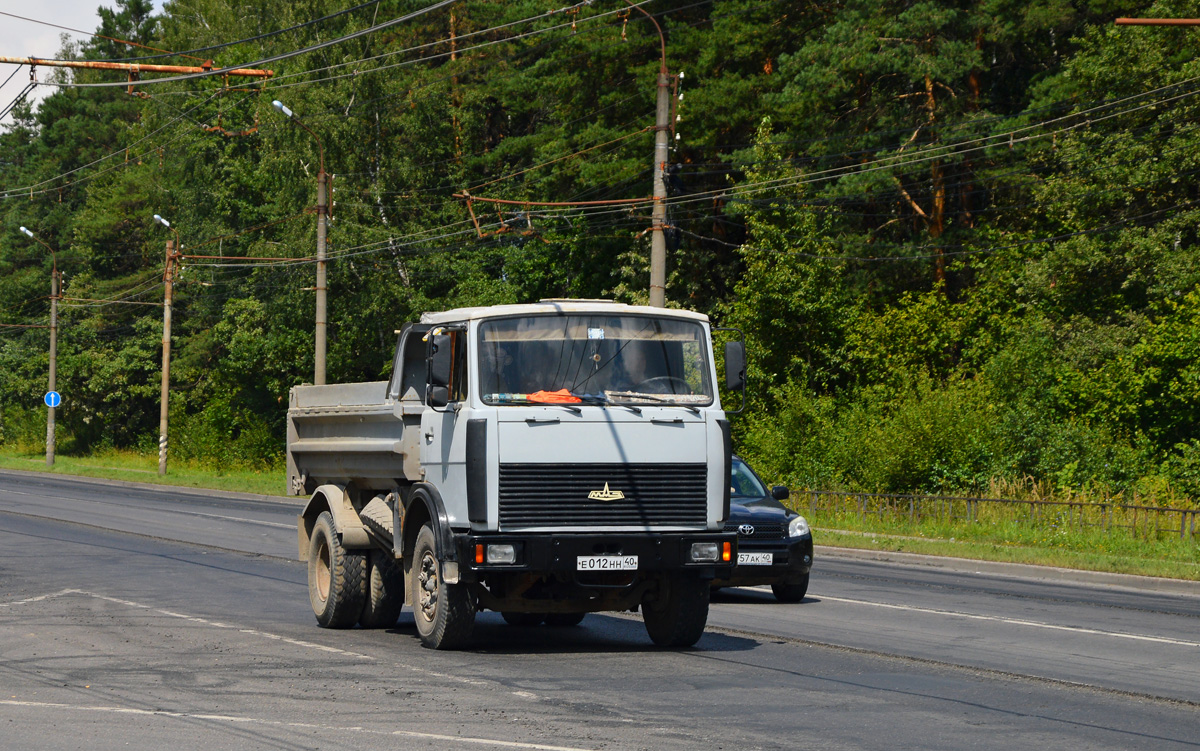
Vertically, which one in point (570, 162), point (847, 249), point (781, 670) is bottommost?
point (781, 670)

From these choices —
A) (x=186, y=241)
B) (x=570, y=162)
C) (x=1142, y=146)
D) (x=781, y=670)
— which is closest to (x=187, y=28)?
(x=186, y=241)

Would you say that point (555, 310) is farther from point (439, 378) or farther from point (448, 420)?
point (448, 420)

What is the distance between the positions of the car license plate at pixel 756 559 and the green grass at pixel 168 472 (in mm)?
29393

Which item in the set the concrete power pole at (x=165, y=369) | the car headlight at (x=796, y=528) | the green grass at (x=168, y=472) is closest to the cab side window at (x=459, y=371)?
the car headlight at (x=796, y=528)

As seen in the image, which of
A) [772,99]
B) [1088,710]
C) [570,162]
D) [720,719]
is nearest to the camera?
[720,719]

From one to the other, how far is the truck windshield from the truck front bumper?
42.0 inches

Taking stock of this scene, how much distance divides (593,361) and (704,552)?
1.76m

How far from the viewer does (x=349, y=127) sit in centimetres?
5738

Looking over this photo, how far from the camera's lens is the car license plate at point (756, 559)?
604 inches

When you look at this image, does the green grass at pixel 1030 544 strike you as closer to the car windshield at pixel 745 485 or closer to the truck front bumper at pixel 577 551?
the car windshield at pixel 745 485

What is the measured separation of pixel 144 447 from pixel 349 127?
2685 cm

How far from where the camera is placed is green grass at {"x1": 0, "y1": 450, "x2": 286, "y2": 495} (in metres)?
47.2

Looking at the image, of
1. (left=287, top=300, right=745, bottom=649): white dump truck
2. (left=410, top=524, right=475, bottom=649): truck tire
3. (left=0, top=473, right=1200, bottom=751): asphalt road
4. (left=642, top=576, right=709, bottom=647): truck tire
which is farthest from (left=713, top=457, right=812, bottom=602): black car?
(left=410, top=524, right=475, bottom=649): truck tire

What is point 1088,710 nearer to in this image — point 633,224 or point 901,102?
point 901,102
